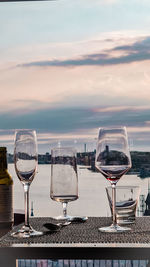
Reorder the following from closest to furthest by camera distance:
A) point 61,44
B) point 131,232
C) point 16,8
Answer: point 131,232
point 16,8
point 61,44

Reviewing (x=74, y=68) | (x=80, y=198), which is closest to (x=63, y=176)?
(x=80, y=198)

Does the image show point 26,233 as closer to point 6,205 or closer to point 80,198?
point 6,205

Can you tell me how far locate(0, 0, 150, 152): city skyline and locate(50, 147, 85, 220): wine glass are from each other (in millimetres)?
3272

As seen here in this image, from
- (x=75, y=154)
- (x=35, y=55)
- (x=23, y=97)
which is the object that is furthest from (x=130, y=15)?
(x=75, y=154)

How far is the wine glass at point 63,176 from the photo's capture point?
975mm

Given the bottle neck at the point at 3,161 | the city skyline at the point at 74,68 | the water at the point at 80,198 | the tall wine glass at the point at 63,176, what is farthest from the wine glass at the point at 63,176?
the city skyline at the point at 74,68

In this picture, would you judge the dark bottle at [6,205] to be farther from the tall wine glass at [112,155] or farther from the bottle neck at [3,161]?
the tall wine glass at [112,155]

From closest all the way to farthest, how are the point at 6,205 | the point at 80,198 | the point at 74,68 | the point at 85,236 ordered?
the point at 85,236 < the point at 6,205 < the point at 80,198 < the point at 74,68

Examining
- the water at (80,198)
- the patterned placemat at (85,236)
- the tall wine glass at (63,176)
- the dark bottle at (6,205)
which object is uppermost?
the tall wine glass at (63,176)

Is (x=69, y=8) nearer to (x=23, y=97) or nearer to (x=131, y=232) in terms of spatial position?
(x=23, y=97)

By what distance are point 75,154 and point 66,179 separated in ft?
0.22

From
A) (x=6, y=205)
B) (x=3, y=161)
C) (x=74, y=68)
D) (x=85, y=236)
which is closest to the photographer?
(x=85, y=236)

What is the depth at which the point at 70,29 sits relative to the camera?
4574 millimetres

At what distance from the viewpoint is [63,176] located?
3.22ft
